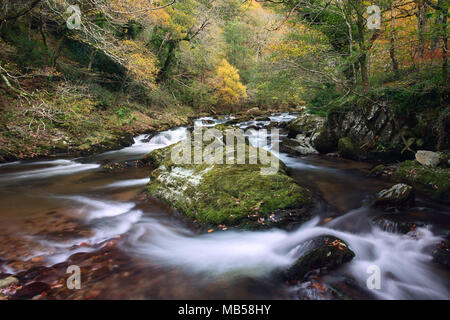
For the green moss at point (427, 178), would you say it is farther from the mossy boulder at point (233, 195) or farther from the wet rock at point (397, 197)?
the mossy boulder at point (233, 195)

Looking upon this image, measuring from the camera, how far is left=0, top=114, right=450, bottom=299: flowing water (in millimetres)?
2283

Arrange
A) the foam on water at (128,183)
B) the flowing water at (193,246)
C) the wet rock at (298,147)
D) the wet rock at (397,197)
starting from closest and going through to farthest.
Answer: the flowing water at (193,246)
the wet rock at (397,197)
the foam on water at (128,183)
the wet rock at (298,147)

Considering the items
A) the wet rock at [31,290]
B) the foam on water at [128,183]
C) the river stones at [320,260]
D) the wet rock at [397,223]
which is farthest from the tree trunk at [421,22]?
the wet rock at [31,290]

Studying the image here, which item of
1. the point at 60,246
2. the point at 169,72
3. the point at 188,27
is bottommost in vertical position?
the point at 60,246

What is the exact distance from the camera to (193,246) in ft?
10.5

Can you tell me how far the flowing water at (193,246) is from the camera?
2.28 meters

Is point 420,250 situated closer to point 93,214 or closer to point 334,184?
point 334,184

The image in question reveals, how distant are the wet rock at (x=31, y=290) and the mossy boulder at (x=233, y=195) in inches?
79.1

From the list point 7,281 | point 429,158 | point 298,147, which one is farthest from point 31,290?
point 298,147

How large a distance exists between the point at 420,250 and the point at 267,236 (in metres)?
1.98

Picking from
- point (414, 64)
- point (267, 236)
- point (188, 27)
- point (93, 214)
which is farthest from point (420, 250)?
point (188, 27)
